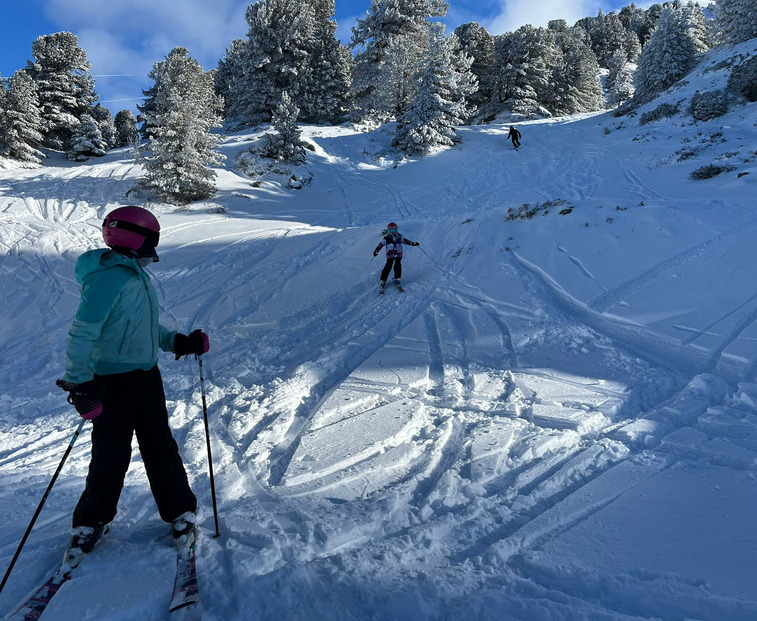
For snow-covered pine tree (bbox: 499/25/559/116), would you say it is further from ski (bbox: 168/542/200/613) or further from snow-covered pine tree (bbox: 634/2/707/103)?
ski (bbox: 168/542/200/613)

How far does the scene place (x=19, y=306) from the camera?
8914 mm

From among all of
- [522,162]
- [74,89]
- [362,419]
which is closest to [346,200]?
[522,162]

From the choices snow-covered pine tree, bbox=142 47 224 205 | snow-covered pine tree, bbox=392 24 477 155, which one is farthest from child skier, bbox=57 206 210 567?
snow-covered pine tree, bbox=392 24 477 155

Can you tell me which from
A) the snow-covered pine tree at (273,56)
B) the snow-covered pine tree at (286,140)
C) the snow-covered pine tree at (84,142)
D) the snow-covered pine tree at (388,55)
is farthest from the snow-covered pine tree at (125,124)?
the snow-covered pine tree at (286,140)

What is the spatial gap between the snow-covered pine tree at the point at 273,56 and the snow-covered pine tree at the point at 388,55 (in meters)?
3.95

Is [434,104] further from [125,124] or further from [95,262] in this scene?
[125,124]

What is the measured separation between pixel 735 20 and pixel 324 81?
27.9 m

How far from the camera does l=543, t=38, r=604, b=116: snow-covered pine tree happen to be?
37.9 metres

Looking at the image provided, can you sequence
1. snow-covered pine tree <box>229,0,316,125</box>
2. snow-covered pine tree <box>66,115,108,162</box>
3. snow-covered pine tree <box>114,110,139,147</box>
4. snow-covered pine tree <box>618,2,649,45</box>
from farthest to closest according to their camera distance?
snow-covered pine tree <box>618,2,649,45</box> < snow-covered pine tree <box>114,110,139,147</box> < snow-covered pine tree <box>229,0,316,125</box> < snow-covered pine tree <box>66,115,108,162</box>

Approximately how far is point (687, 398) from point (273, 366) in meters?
5.01

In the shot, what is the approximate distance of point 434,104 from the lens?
2492cm

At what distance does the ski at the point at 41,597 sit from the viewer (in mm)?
2071

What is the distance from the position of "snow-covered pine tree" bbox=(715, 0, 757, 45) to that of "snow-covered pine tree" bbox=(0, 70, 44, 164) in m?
42.7

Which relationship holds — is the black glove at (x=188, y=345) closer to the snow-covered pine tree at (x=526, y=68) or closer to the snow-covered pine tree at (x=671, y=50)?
the snow-covered pine tree at (x=671, y=50)
